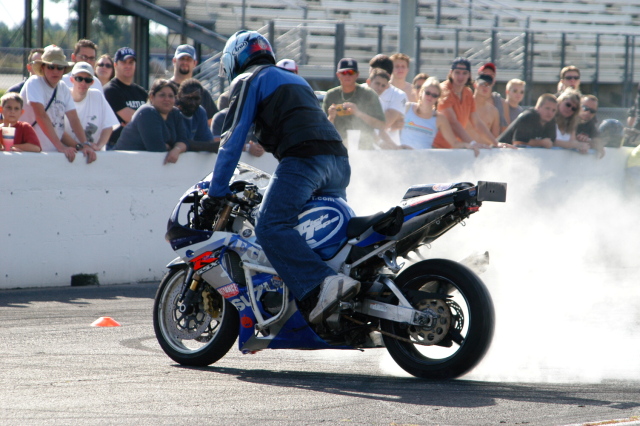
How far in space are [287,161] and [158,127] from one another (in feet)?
16.2

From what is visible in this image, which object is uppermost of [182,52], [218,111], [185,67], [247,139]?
[182,52]

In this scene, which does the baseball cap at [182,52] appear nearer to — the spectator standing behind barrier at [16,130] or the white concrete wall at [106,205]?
the white concrete wall at [106,205]

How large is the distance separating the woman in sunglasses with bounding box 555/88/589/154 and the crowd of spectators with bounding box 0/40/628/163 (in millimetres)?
13

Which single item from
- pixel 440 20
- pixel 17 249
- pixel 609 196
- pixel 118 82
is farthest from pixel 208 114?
pixel 440 20

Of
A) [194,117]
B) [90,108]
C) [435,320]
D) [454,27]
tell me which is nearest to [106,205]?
[90,108]

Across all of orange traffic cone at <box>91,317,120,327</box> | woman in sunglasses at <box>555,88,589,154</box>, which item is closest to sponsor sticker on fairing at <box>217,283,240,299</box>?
orange traffic cone at <box>91,317,120,327</box>

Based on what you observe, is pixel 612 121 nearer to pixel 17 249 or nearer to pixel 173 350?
pixel 17 249

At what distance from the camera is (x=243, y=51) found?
6.25 m

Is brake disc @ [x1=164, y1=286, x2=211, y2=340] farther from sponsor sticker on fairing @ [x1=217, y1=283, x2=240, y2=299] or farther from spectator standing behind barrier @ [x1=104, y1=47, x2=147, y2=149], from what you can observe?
spectator standing behind barrier @ [x1=104, y1=47, x2=147, y2=149]

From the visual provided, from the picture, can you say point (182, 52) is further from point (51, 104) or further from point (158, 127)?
point (51, 104)

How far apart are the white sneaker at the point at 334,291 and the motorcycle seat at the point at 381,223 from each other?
11.3 inches

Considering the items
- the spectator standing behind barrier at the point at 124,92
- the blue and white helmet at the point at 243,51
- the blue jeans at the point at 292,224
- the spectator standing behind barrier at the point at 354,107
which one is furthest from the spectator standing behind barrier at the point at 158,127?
the blue jeans at the point at 292,224

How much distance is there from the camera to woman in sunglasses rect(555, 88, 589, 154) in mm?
13873

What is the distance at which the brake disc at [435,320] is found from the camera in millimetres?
5816
